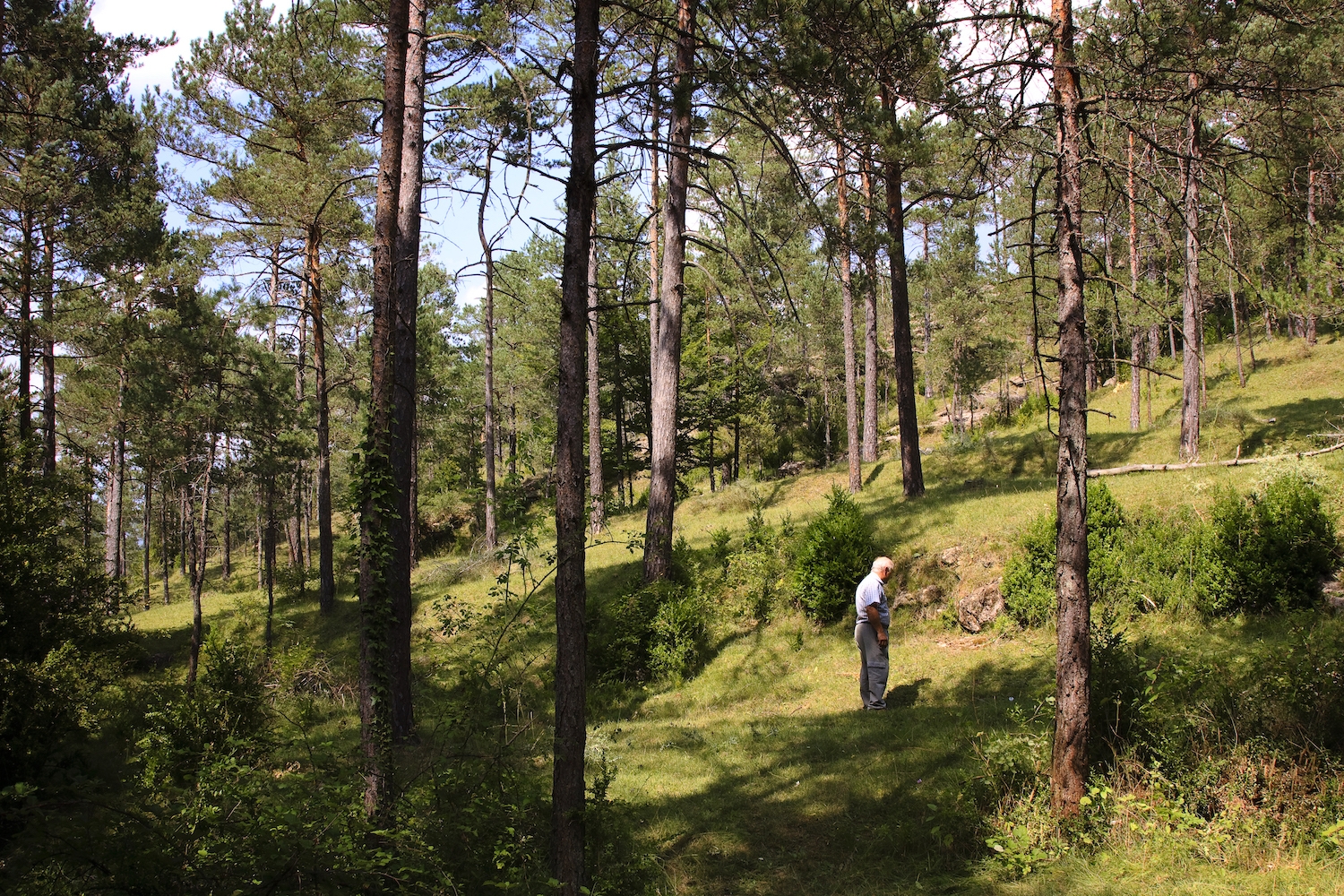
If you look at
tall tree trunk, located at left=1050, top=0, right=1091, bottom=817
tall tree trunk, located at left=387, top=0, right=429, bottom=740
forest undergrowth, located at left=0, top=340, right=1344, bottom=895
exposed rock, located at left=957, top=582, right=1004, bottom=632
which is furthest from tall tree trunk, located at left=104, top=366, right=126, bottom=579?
tall tree trunk, located at left=1050, top=0, right=1091, bottom=817

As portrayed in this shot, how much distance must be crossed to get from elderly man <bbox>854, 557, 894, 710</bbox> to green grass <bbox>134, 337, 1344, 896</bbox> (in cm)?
26

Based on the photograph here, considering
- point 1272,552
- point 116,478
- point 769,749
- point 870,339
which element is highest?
point 870,339

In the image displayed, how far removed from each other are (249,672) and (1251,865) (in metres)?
11.1

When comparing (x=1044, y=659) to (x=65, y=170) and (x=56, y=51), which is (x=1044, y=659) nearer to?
(x=56, y=51)

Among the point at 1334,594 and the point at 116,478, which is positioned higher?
the point at 116,478

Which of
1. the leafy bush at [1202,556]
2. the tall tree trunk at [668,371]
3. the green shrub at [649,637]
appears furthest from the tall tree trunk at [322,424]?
the leafy bush at [1202,556]

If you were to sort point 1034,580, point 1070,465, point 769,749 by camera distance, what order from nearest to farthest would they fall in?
point 1070,465, point 769,749, point 1034,580

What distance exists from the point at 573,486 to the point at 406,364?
180 inches

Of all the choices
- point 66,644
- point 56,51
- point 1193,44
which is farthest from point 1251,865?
point 56,51

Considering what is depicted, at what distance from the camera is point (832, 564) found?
11.9 metres

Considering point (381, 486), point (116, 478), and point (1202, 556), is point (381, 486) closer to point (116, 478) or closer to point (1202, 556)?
point (1202, 556)

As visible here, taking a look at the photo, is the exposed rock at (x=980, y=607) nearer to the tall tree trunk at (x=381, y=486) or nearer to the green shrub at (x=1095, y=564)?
the green shrub at (x=1095, y=564)

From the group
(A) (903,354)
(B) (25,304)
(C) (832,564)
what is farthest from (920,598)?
(B) (25,304)

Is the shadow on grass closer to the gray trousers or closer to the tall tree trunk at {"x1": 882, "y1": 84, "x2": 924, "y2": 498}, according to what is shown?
the gray trousers
